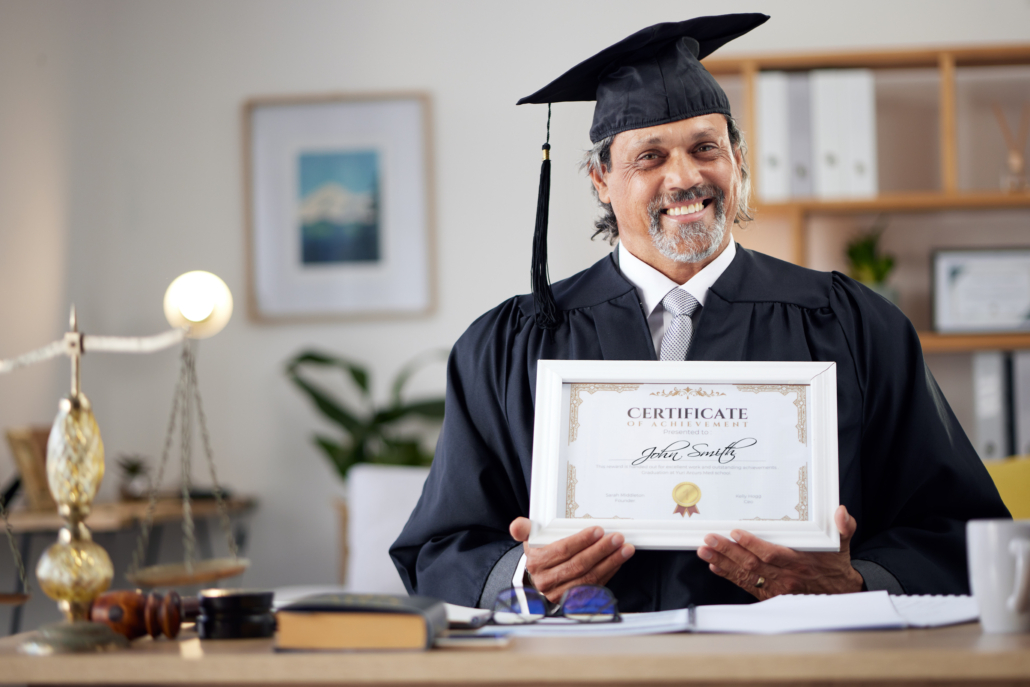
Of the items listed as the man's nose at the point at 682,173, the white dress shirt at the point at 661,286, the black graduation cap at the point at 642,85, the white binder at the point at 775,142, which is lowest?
the white dress shirt at the point at 661,286

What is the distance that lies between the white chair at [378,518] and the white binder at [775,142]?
1.58 m

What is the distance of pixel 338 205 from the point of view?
11.5 feet

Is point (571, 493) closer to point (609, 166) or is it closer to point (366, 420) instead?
point (609, 166)

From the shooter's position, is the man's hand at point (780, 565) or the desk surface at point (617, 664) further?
the man's hand at point (780, 565)

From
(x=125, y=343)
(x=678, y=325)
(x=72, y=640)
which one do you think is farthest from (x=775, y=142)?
(x=72, y=640)

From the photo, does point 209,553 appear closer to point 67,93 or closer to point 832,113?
point 67,93

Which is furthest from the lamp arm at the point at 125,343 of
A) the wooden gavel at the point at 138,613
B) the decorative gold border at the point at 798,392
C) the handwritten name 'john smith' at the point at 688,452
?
the decorative gold border at the point at 798,392

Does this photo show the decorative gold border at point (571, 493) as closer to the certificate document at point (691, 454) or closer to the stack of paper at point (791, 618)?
the certificate document at point (691, 454)

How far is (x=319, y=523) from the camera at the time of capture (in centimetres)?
345

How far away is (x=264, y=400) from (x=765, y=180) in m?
2.03

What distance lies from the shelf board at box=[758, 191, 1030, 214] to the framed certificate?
213 centimetres

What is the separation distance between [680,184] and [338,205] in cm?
229

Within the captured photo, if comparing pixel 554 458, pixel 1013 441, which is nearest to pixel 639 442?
pixel 554 458

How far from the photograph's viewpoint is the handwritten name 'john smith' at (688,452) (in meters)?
1.04
